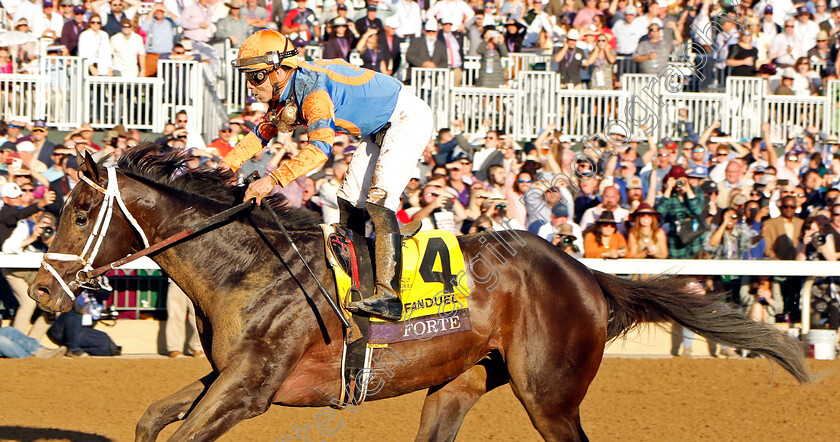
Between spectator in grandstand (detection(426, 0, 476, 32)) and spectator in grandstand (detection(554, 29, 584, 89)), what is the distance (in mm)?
1385

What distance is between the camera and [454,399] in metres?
5.14

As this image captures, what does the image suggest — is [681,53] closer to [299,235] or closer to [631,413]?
[631,413]

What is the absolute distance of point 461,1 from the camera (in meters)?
13.4

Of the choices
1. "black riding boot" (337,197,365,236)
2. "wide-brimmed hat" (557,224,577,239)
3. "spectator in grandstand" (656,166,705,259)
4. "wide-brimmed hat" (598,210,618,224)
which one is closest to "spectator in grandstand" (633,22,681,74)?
"spectator in grandstand" (656,166,705,259)

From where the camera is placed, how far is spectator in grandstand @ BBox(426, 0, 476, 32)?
13170 mm

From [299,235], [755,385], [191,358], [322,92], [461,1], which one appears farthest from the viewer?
[461,1]

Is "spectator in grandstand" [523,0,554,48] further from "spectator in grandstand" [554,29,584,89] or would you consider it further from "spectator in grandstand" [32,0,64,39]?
"spectator in grandstand" [32,0,64,39]

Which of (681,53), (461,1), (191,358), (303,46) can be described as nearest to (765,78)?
(681,53)

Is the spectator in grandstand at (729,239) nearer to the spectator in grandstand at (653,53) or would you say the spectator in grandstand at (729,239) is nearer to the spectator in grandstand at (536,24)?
the spectator in grandstand at (653,53)

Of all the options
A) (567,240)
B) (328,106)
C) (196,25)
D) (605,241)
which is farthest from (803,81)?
(328,106)

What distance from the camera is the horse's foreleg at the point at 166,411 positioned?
14.7 feet

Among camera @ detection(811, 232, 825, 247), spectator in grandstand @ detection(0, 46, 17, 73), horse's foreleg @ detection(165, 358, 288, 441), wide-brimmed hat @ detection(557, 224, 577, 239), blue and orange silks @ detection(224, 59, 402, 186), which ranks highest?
spectator in grandstand @ detection(0, 46, 17, 73)

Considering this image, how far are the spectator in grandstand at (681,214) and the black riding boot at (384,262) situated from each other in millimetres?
5286

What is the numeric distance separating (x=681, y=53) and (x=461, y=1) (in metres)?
2.96
